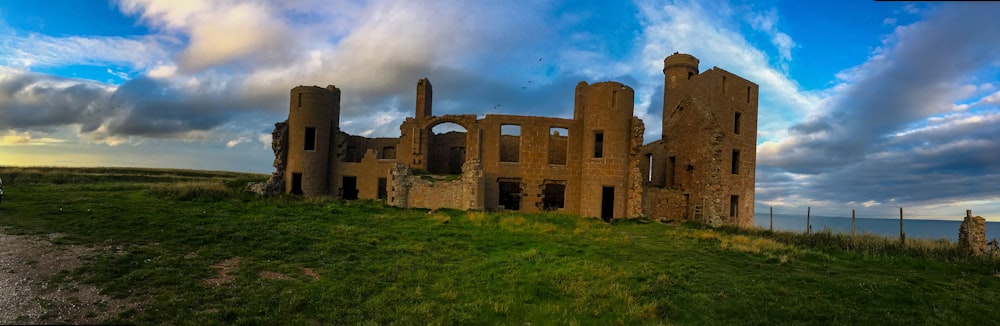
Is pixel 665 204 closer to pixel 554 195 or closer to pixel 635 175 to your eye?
pixel 635 175

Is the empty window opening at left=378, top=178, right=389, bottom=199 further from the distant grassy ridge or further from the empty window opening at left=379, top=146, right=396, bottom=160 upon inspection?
the distant grassy ridge

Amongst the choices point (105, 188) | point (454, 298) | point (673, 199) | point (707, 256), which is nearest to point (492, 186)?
point (673, 199)

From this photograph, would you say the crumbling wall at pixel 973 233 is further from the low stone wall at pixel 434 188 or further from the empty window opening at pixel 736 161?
the low stone wall at pixel 434 188

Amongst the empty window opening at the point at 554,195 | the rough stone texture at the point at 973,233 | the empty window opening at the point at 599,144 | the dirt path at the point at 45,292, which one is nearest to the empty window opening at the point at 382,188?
the empty window opening at the point at 554,195

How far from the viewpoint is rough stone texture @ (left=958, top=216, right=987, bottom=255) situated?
1980cm

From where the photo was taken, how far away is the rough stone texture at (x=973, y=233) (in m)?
19.8

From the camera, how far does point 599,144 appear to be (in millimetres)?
28734

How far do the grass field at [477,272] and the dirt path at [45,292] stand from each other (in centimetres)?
37

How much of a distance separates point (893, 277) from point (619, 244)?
293 inches

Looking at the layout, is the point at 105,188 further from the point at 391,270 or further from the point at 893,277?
the point at 893,277

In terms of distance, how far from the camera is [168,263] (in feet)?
38.3

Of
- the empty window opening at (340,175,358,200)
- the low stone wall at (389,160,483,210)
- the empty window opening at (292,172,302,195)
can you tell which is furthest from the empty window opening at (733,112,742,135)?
the empty window opening at (292,172,302,195)

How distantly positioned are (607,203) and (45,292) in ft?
78.4

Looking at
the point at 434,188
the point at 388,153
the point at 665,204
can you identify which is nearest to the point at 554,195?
the point at 665,204
